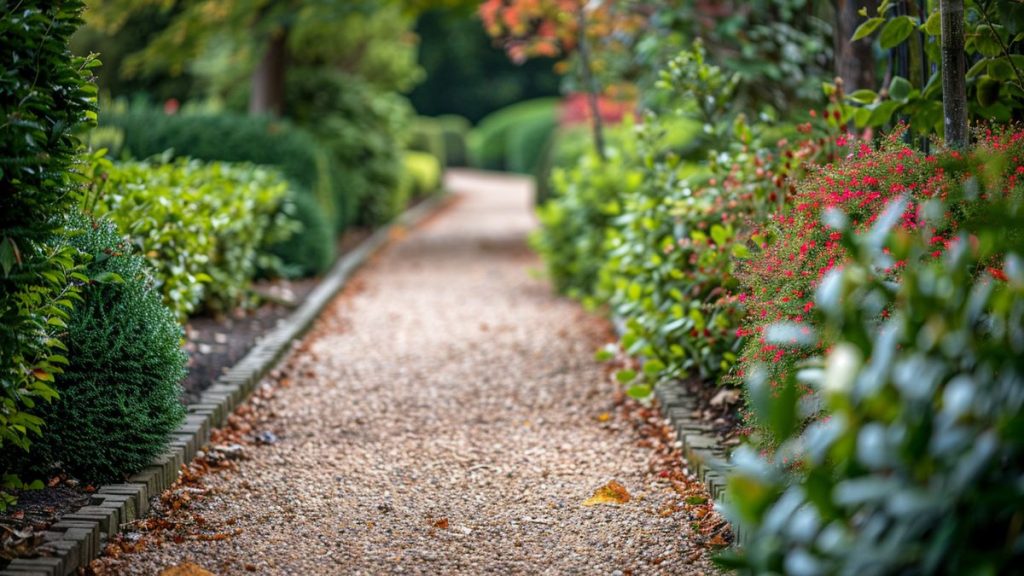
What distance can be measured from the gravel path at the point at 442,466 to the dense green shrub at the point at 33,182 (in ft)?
2.22

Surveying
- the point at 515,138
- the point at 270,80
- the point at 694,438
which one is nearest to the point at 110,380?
the point at 694,438

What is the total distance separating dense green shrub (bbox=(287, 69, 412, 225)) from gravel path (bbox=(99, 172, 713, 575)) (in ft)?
14.4

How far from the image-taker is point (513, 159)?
27.2 m

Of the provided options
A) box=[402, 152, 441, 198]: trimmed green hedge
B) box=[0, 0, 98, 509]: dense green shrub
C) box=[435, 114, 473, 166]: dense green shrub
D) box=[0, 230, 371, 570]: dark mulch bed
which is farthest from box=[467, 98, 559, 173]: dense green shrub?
box=[0, 0, 98, 509]: dense green shrub

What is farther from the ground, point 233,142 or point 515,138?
point 233,142

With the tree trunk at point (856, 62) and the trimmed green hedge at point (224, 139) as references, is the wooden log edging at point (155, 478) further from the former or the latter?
the tree trunk at point (856, 62)

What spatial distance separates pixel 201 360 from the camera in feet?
16.6

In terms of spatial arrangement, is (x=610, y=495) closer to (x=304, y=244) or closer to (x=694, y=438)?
(x=694, y=438)

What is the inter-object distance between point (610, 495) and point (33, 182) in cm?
228

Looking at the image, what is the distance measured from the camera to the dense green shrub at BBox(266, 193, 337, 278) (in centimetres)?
802

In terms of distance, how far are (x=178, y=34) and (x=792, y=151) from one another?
21.2 feet

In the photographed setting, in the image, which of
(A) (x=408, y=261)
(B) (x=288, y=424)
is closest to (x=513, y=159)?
(A) (x=408, y=261)

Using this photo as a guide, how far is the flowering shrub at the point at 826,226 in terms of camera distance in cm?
282

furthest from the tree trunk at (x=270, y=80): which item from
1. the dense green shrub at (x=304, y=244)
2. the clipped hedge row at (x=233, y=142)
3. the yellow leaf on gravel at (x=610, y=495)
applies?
the yellow leaf on gravel at (x=610, y=495)
